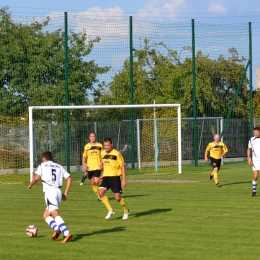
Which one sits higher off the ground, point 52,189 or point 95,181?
point 52,189

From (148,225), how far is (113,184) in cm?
191

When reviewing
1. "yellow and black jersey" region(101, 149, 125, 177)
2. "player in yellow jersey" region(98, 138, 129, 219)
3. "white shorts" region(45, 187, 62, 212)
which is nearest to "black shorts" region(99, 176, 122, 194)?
"player in yellow jersey" region(98, 138, 129, 219)

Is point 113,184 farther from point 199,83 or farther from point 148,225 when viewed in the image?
point 199,83

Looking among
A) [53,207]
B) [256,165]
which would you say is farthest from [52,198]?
[256,165]

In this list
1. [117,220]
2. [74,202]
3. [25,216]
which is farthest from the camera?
[74,202]

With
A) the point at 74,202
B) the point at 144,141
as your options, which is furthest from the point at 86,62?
the point at 74,202

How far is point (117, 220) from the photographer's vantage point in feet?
53.5

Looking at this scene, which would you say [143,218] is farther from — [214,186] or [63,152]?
[63,152]

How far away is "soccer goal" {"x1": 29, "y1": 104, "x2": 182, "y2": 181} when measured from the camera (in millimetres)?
33000

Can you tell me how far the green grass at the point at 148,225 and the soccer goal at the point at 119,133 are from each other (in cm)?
773

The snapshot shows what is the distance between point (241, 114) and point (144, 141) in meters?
8.11

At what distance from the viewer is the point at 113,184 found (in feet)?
55.1

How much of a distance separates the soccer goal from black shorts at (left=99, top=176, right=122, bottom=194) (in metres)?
15.4

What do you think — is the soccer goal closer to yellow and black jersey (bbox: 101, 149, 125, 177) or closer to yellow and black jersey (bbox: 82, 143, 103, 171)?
yellow and black jersey (bbox: 82, 143, 103, 171)
